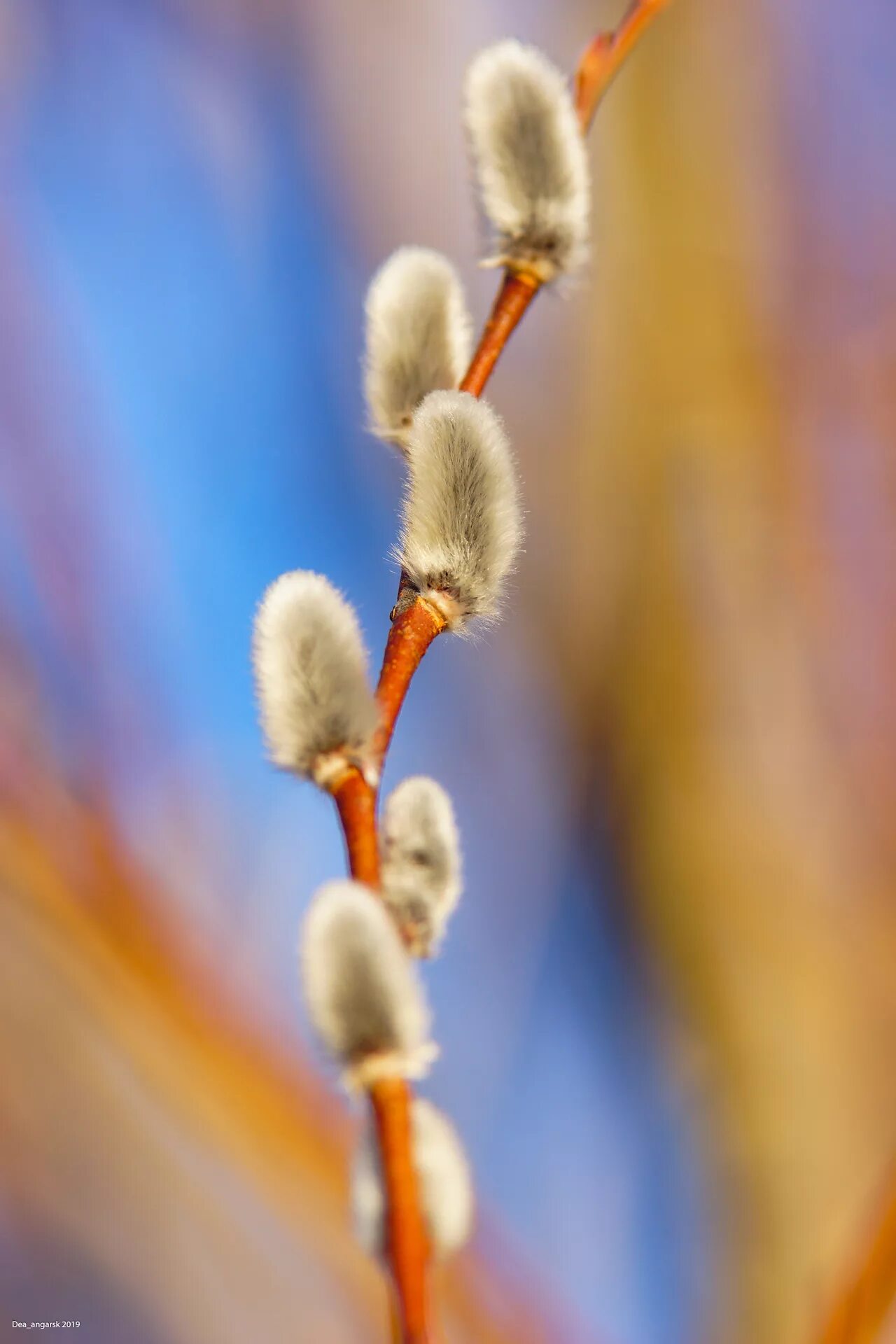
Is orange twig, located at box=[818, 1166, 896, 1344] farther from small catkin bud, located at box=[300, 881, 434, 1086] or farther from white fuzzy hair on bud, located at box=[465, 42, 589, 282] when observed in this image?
white fuzzy hair on bud, located at box=[465, 42, 589, 282]

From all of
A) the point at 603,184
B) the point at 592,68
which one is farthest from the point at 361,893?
the point at 603,184

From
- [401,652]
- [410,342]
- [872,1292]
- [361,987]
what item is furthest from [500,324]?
[872,1292]

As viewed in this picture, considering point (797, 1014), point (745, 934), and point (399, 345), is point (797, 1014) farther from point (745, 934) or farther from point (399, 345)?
point (399, 345)

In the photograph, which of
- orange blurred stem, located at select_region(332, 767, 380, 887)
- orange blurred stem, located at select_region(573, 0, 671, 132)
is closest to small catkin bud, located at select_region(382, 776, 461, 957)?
orange blurred stem, located at select_region(332, 767, 380, 887)

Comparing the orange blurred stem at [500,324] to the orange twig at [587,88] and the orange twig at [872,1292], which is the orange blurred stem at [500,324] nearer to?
the orange twig at [587,88]

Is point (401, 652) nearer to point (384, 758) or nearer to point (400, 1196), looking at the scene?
point (384, 758)

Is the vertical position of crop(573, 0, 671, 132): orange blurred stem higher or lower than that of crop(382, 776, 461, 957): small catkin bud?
higher

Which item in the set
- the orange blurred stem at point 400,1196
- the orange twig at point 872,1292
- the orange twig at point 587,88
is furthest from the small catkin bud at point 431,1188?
the orange twig at point 587,88
